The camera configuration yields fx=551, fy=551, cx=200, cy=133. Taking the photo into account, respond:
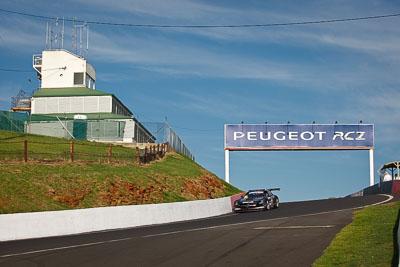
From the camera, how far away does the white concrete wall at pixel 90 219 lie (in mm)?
21094

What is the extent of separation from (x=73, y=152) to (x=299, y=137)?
30036 mm

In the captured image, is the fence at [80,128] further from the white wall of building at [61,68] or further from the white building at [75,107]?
the white wall of building at [61,68]

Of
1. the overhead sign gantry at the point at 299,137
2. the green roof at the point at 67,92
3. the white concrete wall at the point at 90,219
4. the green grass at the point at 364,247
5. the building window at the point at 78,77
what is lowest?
the white concrete wall at the point at 90,219

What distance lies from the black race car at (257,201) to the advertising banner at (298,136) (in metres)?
25.6

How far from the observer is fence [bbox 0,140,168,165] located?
37906 mm

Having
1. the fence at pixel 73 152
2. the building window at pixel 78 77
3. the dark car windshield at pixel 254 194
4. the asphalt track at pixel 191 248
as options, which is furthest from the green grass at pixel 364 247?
the building window at pixel 78 77

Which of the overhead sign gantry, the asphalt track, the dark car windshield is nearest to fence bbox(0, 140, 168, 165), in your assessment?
the dark car windshield

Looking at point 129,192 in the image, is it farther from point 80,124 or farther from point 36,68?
point 36,68

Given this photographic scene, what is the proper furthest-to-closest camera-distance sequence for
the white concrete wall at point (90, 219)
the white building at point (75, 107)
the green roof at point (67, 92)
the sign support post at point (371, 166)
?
the green roof at point (67, 92)
the sign support post at point (371, 166)
the white building at point (75, 107)
the white concrete wall at point (90, 219)

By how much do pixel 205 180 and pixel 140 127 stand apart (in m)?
12.8

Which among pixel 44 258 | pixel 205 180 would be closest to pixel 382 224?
pixel 44 258

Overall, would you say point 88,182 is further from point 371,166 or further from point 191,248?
point 371,166

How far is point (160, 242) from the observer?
17047mm

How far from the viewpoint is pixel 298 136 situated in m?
61.5
